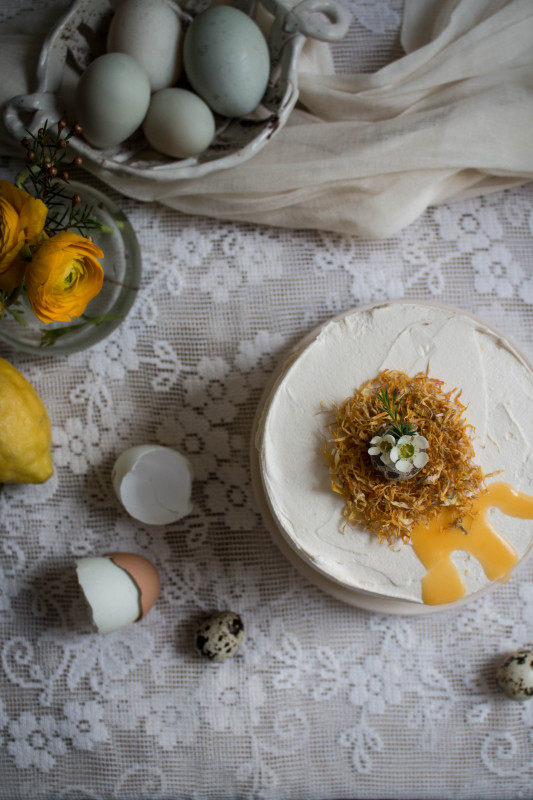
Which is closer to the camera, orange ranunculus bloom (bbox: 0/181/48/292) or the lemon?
orange ranunculus bloom (bbox: 0/181/48/292)

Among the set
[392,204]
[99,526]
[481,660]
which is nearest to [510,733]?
[481,660]

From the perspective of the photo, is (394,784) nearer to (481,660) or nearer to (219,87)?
(481,660)

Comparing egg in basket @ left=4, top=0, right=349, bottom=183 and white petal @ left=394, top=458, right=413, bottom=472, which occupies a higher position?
egg in basket @ left=4, top=0, right=349, bottom=183

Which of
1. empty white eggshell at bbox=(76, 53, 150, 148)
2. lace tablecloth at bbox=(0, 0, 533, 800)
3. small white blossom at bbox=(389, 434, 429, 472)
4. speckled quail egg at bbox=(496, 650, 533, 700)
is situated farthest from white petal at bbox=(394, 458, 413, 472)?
empty white eggshell at bbox=(76, 53, 150, 148)

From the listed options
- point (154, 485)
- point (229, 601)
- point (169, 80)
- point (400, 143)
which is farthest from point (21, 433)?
point (400, 143)

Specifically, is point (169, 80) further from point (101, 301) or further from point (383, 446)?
point (383, 446)

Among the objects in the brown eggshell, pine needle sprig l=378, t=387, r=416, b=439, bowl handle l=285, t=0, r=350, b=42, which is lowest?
the brown eggshell

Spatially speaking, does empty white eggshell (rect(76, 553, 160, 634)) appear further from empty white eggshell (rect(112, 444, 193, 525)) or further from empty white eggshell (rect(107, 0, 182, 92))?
empty white eggshell (rect(107, 0, 182, 92))
